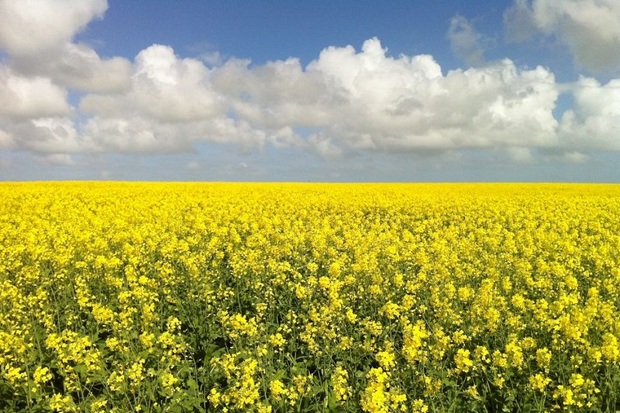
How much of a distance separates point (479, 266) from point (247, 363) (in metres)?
6.61

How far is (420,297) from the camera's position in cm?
849

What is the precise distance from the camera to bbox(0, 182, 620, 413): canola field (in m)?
5.01

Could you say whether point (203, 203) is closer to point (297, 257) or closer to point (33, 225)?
point (33, 225)

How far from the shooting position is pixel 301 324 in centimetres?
804

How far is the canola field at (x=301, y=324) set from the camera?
501 centimetres

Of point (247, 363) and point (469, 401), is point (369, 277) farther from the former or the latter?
point (247, 363)

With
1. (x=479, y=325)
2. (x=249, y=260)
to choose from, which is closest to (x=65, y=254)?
(x=249, y=260)

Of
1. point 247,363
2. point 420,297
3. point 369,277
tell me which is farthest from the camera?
point 369,277

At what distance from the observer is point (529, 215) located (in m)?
18.6

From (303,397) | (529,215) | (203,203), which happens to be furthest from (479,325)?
(203,203)

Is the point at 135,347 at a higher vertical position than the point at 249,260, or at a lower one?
lower

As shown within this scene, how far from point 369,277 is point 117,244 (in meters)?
7.05

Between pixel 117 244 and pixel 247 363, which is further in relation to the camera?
pixel 117 244

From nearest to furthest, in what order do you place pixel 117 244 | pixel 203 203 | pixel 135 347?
1. pixel 135 347
2. pixel 117 244
3. pixel 203 203
